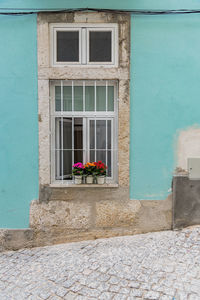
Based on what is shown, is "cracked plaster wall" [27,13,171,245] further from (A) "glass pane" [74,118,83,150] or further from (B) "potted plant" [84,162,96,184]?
(A) "glass pane" [74,118,83,150]

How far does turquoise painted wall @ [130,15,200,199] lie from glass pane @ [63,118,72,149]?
3.32ft

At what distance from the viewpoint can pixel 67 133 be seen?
3693mm

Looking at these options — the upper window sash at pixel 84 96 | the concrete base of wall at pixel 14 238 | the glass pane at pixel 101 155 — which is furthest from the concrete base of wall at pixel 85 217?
the upper window sash at pixel 84 96

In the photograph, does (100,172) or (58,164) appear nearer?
(100,172)

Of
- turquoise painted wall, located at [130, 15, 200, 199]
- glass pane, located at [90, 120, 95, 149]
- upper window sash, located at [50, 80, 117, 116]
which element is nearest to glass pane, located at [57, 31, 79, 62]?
upper window sash, located at [50, 80, 117, 116]

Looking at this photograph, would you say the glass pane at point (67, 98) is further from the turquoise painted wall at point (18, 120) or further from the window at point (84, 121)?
the turquoise painted wall at point (18, 120)

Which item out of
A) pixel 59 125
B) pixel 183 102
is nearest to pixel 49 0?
pixel 59 125

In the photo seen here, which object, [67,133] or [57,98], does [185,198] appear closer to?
[67,133]

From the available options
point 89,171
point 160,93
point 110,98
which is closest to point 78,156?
point 89,171

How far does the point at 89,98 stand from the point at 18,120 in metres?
1.16

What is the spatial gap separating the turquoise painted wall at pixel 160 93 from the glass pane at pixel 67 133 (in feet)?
3.32

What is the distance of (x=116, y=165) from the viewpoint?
12.0ft

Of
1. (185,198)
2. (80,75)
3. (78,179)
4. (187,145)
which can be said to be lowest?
(185,198)

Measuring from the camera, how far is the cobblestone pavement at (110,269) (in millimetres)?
2398
